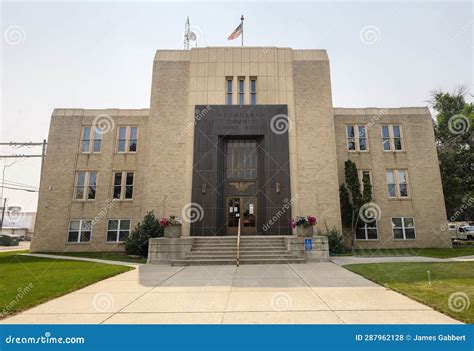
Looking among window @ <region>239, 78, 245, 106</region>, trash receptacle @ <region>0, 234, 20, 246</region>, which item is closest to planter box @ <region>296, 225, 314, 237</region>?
window @ <region>239, 78, 245, 106</region>

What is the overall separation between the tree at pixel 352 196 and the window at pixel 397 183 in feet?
8.56

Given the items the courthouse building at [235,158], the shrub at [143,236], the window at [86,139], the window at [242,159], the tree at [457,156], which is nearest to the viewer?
the shrub at [143,236]

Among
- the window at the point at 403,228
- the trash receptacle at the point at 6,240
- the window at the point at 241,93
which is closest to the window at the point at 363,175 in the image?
the window at the point at 403,228

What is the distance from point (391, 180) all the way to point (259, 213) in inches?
447

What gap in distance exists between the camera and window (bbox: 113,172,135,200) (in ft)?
67.9

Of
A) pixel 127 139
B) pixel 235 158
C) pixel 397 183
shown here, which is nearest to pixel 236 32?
pixel 235 158

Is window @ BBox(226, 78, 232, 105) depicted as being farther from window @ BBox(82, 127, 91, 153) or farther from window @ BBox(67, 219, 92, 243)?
window @ BBox(67, 219, 92, 243)

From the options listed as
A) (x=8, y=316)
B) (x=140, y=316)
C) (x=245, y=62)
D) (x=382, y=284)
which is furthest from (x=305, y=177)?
(x=8, y=316)

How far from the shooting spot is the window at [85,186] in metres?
20.6

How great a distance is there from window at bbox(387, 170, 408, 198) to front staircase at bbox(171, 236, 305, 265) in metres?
11.7

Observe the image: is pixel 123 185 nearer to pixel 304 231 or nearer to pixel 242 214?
pixel 242 214

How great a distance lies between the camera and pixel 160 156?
738 inches

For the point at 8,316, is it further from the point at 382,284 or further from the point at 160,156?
the point at 160,156

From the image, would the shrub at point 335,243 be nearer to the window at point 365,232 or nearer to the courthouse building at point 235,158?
the courthouse building at point 235,158
